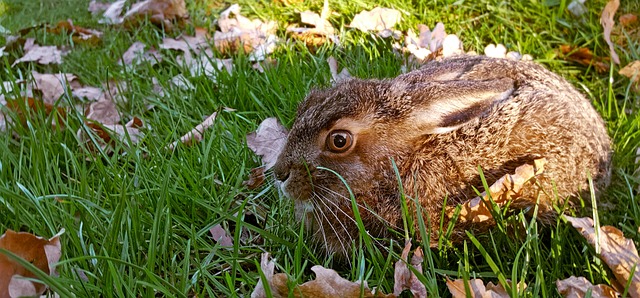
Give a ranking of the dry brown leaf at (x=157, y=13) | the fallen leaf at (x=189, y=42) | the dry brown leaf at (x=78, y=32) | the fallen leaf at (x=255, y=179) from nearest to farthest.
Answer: the fallen leaf at (x=255, y=179) → the fallen leaf at (x=189, y=42) → the dry brown leaf at (x=78, y=32) → the dry brown leaf at (x=157, y=13)

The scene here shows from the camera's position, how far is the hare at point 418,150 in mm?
2441

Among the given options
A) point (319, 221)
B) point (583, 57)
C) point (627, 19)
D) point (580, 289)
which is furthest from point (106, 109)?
point (627, 19)

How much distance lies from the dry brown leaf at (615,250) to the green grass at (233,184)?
0.06 metres

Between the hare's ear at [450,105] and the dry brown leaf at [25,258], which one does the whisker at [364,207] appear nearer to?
the hare's ear at [450,105]

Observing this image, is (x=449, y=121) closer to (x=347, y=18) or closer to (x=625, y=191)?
(x=625, y=191)

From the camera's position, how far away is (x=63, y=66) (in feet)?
15.2

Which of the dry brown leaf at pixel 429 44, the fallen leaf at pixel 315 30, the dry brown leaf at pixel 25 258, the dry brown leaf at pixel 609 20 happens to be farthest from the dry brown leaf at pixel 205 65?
the dry brown leaf at pixel 609 20

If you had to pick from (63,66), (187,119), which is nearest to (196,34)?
(63,66)

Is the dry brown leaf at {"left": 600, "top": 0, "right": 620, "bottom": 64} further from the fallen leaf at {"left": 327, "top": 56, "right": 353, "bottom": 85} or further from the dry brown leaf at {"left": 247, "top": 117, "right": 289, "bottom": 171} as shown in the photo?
the dry brown leaf at {"left": 247, "top": 117, "right": 289, "bottom": 171}

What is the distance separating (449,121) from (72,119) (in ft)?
6.90

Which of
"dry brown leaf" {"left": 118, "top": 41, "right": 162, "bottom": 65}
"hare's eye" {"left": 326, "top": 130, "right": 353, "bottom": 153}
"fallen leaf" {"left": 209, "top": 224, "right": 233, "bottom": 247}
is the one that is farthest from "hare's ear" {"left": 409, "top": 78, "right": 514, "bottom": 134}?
"dry brown leaf" {"left": 118, "top": 41, "right": 162, "bottom": 65}

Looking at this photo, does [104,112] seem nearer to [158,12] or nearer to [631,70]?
[158,12]

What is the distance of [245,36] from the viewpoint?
4.72m

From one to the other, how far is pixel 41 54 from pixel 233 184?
2.73m
